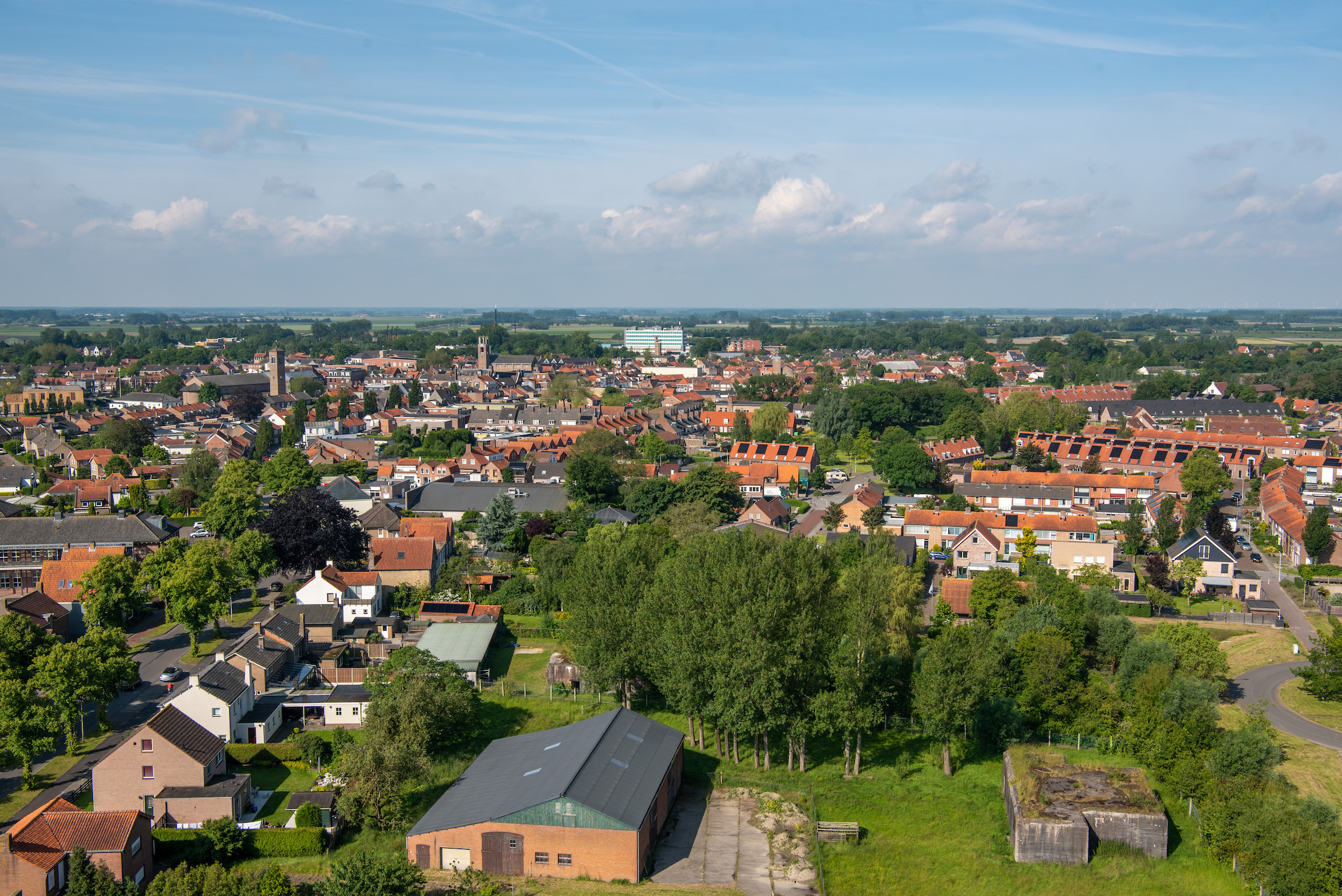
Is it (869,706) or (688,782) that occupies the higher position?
(869,706)

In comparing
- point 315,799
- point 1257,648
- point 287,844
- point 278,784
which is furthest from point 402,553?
point 1257,648

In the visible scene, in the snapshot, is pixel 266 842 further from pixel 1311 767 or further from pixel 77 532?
pixel 77 532

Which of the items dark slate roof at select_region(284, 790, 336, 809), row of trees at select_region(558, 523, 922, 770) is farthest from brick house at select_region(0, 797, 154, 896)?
row of trees at select_region(558, 523, 922, 770)

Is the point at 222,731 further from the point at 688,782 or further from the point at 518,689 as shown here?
the point at 688,782

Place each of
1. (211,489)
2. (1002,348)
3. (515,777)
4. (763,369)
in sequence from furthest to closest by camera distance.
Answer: (1002,348) → (763,369) → (211,489) → (515,777)

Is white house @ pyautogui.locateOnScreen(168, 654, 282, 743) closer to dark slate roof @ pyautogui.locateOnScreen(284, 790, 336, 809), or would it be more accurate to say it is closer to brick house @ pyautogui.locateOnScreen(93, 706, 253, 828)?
brick house @ pyautogui.locateOnScreen(93, 706, 253, 828)

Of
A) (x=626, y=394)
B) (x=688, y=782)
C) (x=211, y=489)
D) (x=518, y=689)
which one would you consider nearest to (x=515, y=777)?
(x=688, y=782)
